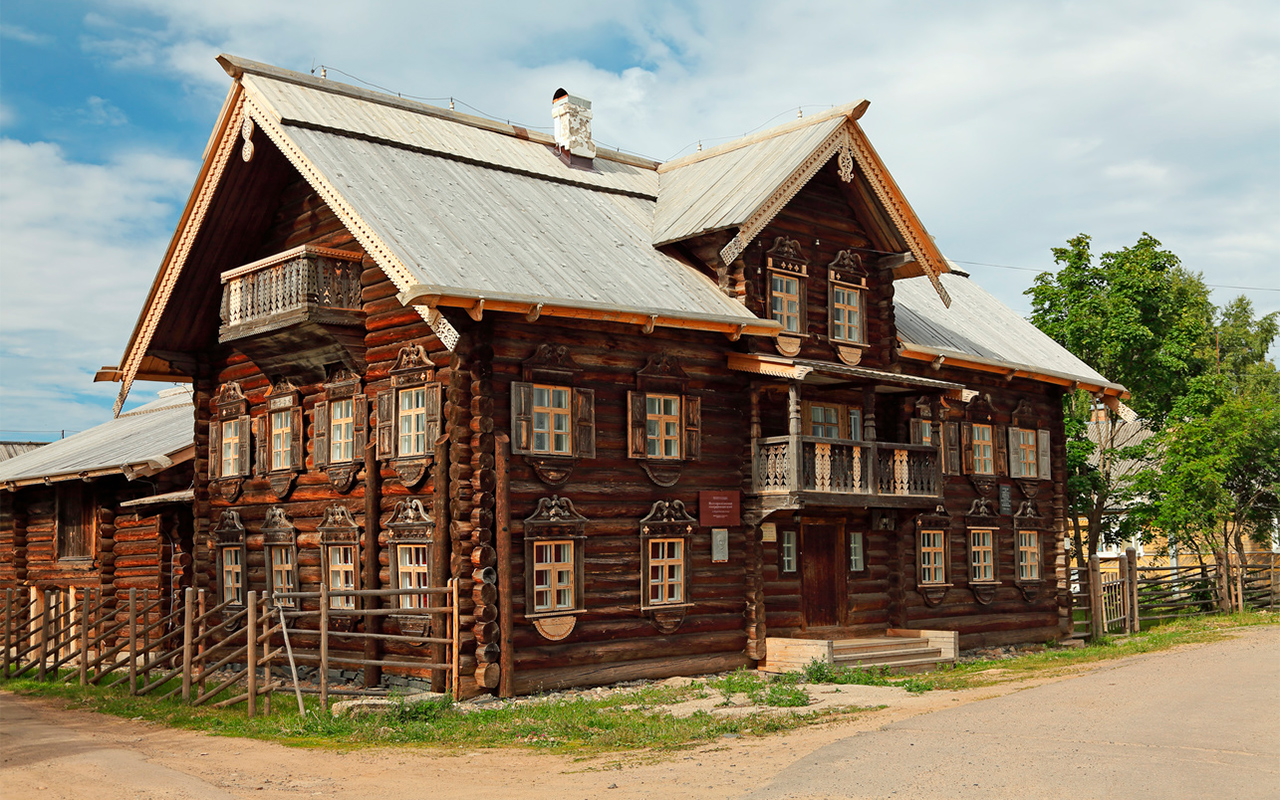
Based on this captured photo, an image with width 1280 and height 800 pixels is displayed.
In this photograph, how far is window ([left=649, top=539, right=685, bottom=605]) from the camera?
21.1m

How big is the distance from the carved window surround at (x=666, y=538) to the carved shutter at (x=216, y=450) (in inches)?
375

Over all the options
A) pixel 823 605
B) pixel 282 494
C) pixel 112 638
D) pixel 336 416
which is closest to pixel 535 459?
pixel 336 416

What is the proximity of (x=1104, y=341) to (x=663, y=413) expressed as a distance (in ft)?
72.1

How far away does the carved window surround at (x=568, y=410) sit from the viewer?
1933cm

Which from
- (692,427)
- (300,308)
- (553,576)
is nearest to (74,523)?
(300,308)

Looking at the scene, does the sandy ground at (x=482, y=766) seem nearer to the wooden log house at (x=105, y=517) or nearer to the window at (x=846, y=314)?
the window at (x=846, y=314)

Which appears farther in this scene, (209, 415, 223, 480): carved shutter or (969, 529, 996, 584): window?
(969, 529, 996, 584): window

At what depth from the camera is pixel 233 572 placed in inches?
958

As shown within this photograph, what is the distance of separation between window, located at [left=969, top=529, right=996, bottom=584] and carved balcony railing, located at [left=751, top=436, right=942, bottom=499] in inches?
163

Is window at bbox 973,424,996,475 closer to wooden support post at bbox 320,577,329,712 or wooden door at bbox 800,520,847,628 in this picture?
wooden door at bbox 800,520,847,628

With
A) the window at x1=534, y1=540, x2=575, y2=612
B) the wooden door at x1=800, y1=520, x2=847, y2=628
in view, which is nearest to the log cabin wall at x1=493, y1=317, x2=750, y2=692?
the window at x1=534, y1=540, x2=575, y2=612

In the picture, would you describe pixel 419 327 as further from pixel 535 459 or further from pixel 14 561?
pixel 14 561

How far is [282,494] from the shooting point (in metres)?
22.9

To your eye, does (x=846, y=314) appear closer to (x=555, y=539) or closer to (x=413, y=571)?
(x=555, y=539)
